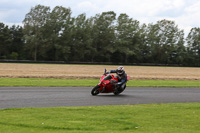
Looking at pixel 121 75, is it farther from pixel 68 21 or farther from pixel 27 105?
pixel 68 21

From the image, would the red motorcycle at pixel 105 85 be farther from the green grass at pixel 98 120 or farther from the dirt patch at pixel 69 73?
the dirt patch at pixel 69 73

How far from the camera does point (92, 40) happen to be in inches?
3196

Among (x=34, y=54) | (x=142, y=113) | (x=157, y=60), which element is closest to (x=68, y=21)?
(x=34, y=54)

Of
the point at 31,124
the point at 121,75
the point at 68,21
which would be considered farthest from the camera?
the point at 68,21

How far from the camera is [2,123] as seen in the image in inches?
314

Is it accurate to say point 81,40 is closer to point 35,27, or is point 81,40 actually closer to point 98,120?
point 35,27

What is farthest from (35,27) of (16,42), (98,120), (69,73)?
(98,120)

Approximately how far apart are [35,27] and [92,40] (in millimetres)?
14805

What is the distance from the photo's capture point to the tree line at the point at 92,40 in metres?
76.4

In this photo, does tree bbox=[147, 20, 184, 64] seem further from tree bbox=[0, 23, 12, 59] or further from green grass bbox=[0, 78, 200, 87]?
green grass bbox=[0, 78, 200, 87]

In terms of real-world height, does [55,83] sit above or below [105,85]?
below

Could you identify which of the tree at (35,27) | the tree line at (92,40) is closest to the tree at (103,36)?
the tree line at (92,40)

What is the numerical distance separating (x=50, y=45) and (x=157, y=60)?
31359 millimetres

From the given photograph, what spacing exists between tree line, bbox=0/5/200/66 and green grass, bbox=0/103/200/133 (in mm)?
64840
